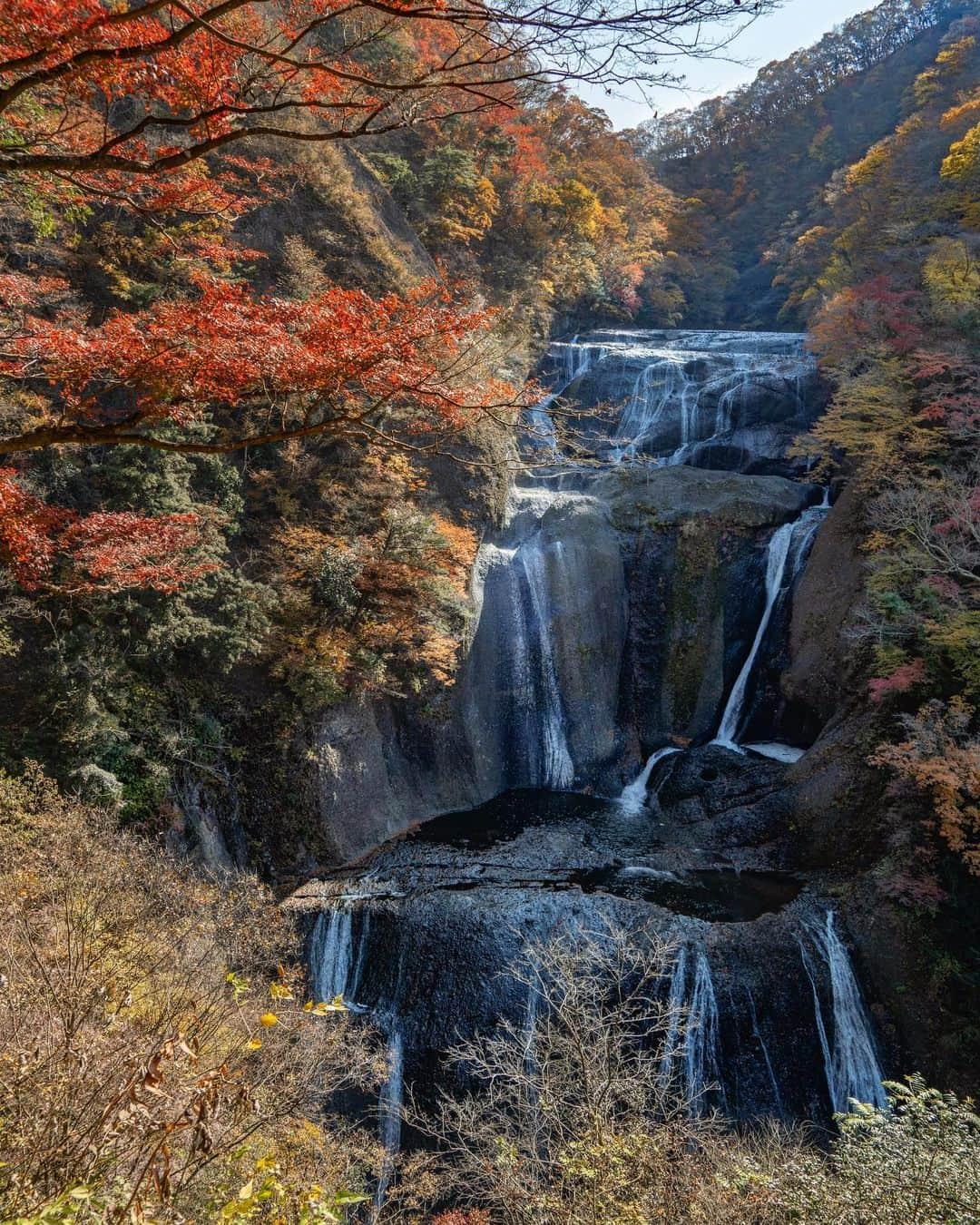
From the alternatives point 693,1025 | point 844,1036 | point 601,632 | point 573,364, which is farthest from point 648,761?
point 573,364

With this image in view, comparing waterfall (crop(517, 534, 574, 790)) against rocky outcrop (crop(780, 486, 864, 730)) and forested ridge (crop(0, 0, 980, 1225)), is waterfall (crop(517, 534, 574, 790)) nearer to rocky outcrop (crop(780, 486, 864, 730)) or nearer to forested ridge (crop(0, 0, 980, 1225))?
forested ridge (crop(0, 0, 980, 1225))

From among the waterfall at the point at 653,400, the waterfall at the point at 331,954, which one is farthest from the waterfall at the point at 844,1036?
the waterfall at the point at 653,400

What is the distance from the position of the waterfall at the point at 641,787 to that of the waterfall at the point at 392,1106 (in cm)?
699

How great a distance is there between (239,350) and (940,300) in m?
16.3

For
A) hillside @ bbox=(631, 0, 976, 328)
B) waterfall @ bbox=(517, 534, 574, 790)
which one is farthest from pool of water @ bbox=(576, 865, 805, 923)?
hillside @ bbox=(631, 0, 976, 328)

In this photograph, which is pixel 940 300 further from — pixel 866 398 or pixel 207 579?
pixel 207 579

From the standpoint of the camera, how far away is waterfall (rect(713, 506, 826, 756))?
15.6 meters

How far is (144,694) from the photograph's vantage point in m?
9.58

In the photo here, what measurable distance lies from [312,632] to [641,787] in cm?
863

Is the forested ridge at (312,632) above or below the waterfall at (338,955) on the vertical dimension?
above

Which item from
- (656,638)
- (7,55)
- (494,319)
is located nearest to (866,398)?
(656,638)

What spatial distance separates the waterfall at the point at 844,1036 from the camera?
8227 millimetres

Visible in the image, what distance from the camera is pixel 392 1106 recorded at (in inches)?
332

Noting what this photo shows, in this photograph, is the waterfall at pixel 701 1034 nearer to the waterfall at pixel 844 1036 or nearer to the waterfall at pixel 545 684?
the waterfall at pixel 844 1036
